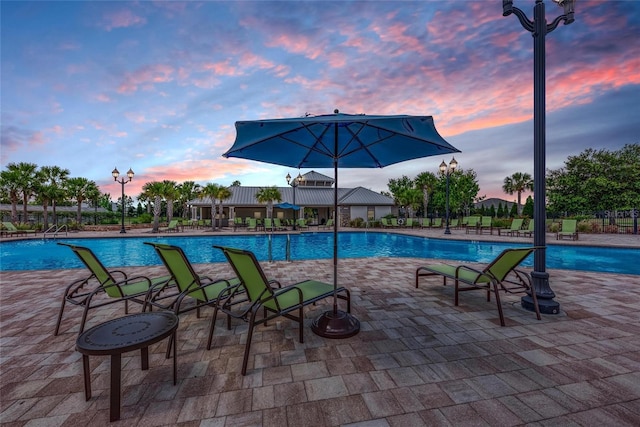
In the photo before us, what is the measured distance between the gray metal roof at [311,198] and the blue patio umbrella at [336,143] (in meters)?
26.4

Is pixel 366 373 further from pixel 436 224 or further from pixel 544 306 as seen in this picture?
pixel 436 224

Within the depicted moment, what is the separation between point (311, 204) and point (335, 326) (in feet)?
96.3

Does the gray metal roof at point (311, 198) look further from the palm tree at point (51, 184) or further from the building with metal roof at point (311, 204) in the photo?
the palm tree at point (51, 184)

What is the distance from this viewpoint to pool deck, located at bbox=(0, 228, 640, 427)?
1.90 metres

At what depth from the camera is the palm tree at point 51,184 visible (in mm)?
25875

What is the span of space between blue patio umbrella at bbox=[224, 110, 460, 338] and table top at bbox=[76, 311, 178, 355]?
1.79 metres

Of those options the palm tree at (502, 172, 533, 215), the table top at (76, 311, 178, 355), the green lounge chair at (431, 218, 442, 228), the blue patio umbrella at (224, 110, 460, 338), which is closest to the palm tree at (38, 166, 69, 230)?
the blue patio umbrella at (224, 110, 460, 338)

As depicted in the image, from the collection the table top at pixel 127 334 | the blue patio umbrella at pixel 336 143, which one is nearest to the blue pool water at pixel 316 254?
the blue patio umbrella at pixel 336 143

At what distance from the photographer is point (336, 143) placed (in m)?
3.41

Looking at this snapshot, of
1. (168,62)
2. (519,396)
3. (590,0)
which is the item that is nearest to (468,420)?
(519,396)

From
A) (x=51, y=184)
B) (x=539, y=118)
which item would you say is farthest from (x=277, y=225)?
(x=51, y=184)

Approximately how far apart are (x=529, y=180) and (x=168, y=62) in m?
50.5

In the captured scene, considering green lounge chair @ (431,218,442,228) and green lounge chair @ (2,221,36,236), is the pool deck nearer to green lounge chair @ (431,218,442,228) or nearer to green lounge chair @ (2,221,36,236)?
green lounge chair @ (2,221,36,236)

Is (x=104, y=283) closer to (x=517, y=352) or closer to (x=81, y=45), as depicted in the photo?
(x=517, y=352)
